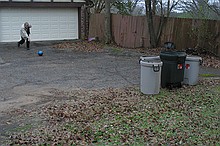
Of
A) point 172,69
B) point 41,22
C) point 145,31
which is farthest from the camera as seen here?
point 41,22

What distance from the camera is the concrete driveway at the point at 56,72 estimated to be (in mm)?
8398

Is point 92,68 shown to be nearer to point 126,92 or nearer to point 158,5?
Answer: point 126,92

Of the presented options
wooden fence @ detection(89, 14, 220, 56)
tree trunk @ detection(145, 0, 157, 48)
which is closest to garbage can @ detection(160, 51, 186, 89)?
wooden fence @ detection(89, 14, 220, 56)

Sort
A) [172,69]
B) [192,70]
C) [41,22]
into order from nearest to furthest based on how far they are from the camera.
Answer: [172,69], [192,70], [41,22]

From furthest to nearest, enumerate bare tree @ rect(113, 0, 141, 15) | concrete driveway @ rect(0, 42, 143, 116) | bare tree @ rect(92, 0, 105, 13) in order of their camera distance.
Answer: bare tree @ rect(92, 0, 105, 13)
bare tree @ rect(113, 0, 141, 15)
concrete driveway @ rect(0, 42, 143, 116)

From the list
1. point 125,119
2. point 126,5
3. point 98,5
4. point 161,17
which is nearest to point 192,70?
point 125,119

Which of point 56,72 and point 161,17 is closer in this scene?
point 56,72

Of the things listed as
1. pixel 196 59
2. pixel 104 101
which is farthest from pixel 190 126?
pixel 196 59

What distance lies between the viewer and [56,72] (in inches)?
442

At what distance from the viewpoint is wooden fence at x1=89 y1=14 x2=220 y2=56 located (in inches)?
569

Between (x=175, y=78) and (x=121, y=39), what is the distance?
11.3 meters

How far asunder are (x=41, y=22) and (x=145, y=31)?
23.8 feet

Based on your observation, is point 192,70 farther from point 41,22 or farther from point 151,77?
point 41,22

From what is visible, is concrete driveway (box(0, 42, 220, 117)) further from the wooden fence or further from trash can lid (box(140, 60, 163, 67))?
the wooden fence
